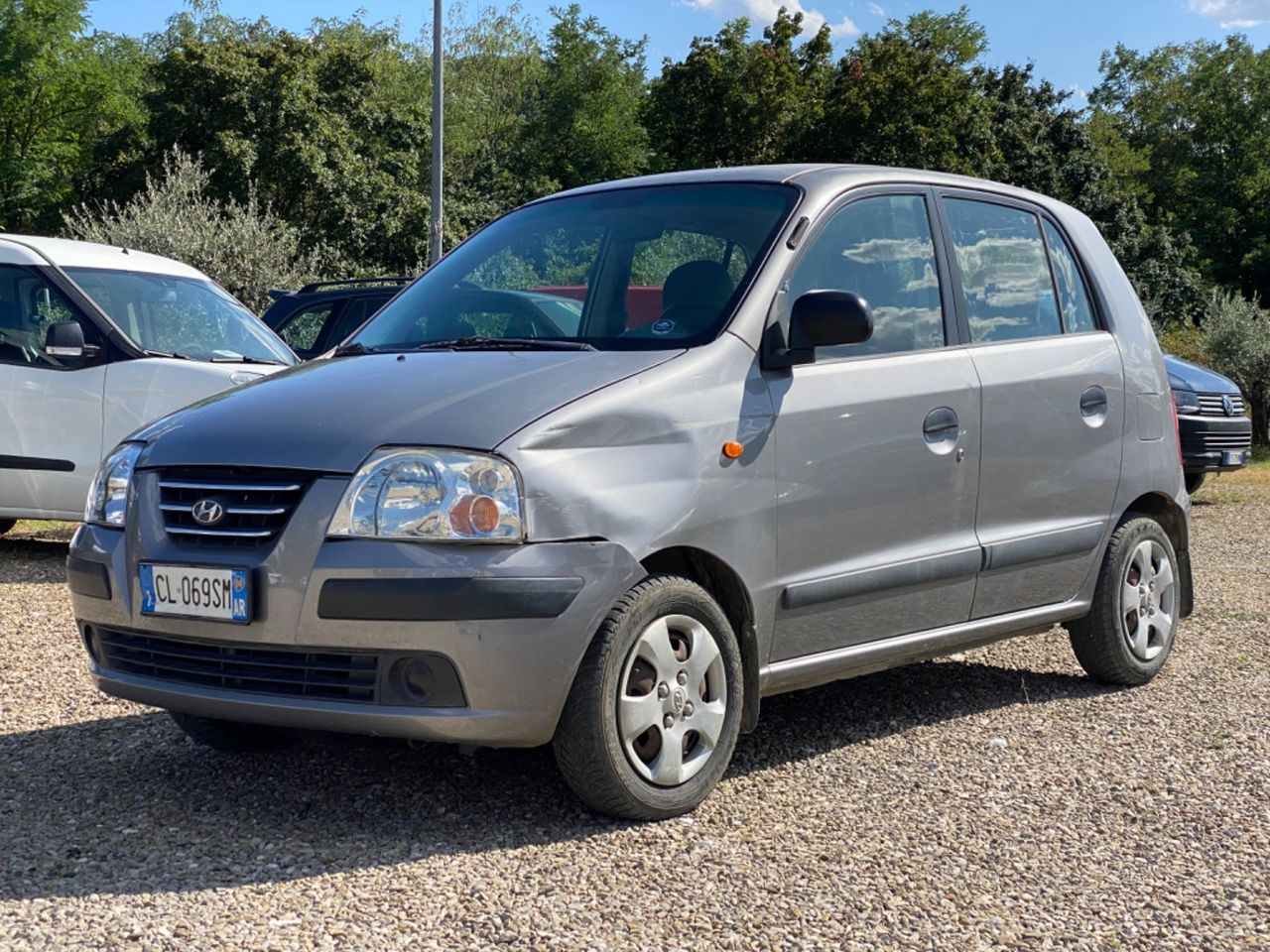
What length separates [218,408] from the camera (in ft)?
14.3

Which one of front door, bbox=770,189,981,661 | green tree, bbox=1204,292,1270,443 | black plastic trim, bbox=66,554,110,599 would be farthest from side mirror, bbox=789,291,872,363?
green tree, bbox=1204,292,1270,443

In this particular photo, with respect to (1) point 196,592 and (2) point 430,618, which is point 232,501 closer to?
(1) point 196,592

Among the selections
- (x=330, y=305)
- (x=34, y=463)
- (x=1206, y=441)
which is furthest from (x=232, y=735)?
(x=1206, y=441)

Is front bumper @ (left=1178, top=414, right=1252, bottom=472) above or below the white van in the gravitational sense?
below

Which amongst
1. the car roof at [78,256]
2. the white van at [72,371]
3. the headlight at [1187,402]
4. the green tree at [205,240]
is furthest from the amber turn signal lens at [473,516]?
the green tree at [205,240]

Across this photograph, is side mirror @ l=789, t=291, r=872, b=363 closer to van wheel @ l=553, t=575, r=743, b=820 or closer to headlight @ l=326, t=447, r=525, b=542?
van wheel @ l=553, t=575, r=743, b=820

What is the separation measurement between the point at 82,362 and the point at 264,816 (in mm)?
5821

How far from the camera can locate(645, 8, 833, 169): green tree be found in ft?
144

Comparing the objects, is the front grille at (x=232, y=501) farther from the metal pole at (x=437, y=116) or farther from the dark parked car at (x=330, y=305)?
the metal pole at (x=437, y=116)

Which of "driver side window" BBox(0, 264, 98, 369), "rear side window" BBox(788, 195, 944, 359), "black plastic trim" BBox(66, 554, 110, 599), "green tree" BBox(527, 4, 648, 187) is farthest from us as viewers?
"green tree" BBox(527, 4, 648, 187)

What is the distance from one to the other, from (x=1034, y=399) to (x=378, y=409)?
8.23 ft

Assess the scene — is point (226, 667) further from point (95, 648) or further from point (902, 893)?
point (902, 893)

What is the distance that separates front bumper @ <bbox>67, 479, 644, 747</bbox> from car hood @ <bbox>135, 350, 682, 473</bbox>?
178mm

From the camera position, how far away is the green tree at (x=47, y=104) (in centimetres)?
4231
